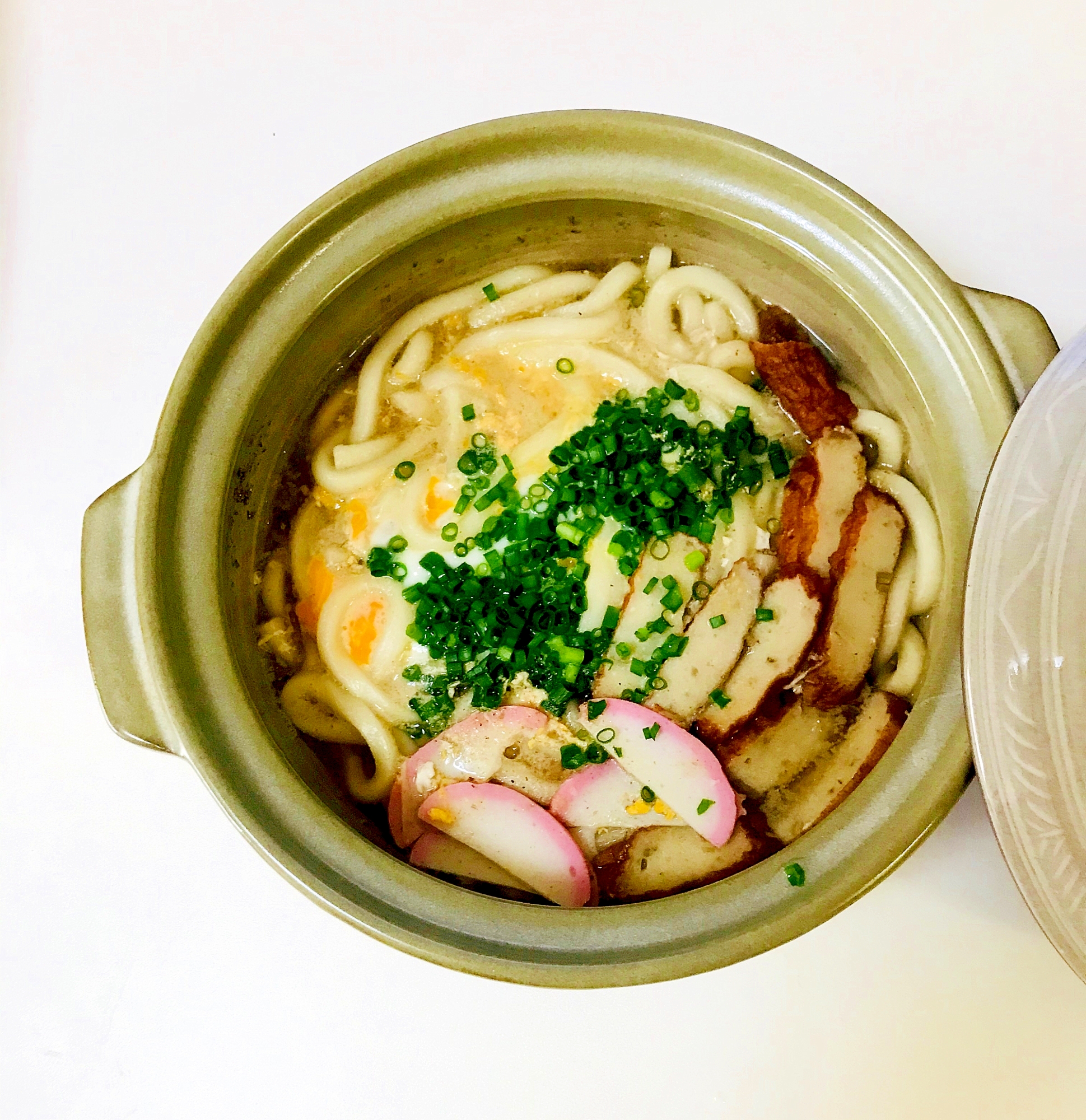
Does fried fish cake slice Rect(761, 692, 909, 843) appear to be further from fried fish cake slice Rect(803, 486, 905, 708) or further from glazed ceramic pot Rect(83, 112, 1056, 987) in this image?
glazed ceramic pot Rect(83, 112, 1056, 987)

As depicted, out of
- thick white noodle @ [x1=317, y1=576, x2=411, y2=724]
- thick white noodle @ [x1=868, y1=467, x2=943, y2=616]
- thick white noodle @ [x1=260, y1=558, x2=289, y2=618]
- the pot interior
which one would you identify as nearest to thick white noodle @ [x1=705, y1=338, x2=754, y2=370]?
the pot interior

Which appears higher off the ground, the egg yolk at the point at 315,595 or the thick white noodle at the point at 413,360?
the thick white noodle at the point at 413,360

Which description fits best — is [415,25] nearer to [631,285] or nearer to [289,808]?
[631,285]

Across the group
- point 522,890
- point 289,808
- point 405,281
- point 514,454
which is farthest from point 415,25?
point 522,890

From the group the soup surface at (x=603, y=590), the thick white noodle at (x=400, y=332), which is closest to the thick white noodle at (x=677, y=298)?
the soup surface at (x=603, y=590)

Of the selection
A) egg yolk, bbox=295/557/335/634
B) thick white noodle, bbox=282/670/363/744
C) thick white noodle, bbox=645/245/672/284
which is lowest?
thick white noodle, bbox=282/670/363/744

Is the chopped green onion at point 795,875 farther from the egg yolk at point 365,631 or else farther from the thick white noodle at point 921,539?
the egg yolk at point 365,631

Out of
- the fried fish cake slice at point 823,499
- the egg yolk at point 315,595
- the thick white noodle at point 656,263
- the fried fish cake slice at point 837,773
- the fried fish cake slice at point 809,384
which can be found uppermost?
the thick white noodle at point 656,263
